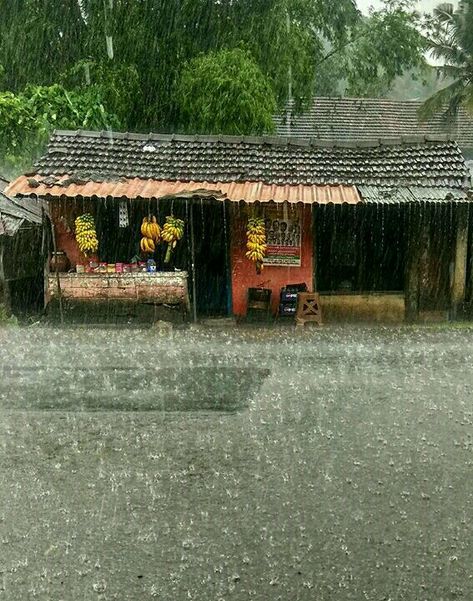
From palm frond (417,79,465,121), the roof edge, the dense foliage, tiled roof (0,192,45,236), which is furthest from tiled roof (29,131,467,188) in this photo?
palm frond (417,79,465,121)

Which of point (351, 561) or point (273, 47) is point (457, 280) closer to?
point (273, 47)

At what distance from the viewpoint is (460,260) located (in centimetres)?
1397

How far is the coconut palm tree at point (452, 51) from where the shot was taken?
25578mm

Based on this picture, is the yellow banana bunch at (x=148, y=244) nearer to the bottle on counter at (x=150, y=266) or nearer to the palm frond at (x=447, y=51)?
the bottle on counter at (x=150, y=266)

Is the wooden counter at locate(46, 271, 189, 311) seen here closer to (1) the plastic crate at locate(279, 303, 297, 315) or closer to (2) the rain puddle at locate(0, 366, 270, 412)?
(1) the plastic crate at locate(279, 303, 297, 315)

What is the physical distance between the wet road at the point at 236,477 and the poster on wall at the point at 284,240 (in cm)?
383

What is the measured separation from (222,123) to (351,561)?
15.3m

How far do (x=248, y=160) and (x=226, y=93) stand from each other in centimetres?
415

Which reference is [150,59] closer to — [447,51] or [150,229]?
[150,229]

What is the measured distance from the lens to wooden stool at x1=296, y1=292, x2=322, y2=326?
1334 cm

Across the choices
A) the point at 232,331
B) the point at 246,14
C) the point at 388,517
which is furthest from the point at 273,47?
the point at 388,517

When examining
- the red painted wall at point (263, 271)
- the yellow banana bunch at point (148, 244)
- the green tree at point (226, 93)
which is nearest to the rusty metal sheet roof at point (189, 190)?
the red painted wall at point (263, 271)

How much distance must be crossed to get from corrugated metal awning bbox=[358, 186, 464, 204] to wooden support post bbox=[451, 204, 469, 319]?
28.7 inches

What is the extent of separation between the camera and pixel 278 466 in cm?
593
